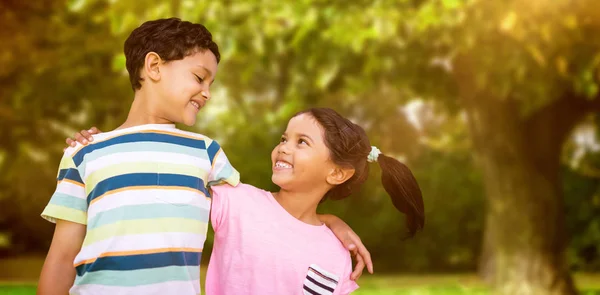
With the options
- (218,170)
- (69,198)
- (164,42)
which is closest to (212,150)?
(218,170)

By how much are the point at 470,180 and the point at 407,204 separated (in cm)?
1161

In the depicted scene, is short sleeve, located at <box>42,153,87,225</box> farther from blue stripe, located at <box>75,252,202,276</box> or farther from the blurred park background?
the blurred park background

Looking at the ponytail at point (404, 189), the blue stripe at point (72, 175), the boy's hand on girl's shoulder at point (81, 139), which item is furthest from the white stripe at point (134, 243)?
the ponytail at point (404, 189)

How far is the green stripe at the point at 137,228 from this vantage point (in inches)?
95.8

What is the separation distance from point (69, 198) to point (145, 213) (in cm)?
25

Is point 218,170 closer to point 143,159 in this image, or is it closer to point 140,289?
point 143,159

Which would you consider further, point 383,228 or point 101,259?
point 383,228

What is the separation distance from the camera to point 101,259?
242 cm

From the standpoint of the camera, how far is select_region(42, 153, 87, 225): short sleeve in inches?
96.7

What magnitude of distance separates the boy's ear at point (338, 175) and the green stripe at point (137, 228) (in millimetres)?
698

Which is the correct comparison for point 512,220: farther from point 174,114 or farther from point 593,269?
point 174,114

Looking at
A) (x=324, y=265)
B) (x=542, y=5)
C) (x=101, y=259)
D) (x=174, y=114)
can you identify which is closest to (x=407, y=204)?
(x=324, y=265)

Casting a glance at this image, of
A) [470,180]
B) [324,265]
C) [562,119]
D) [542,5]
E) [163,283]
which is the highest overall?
[470,180]

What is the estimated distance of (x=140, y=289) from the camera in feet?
7.95
